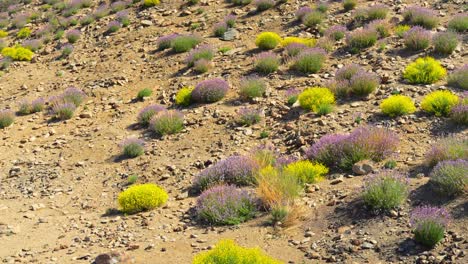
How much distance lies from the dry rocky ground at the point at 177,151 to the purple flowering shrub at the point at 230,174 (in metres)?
0.46

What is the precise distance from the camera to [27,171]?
12250 millimetres

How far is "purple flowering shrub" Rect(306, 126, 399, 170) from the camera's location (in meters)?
9.31

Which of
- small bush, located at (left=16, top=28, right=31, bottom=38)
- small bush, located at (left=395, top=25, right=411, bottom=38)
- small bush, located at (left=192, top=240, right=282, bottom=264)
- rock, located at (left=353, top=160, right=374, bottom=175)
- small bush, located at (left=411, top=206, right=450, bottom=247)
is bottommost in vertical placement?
small bush, located at (left=16, top=28, right=31, bottom=38)

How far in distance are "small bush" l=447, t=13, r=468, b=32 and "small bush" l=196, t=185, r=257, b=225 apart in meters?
9.17

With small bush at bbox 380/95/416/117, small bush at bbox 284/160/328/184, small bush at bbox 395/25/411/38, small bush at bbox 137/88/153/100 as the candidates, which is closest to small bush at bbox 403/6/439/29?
small bush at bbox 395/25/411/38

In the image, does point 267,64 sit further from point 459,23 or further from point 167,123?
point 459,23

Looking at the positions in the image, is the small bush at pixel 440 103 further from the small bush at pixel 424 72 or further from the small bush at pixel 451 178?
the small bush at pixel 451 178

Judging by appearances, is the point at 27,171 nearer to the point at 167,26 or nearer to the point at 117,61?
the point at 117,61

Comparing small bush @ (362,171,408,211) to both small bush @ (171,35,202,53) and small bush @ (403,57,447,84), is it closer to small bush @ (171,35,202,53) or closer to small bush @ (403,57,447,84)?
small bush @ (403,57,447,84)

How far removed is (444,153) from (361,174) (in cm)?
147

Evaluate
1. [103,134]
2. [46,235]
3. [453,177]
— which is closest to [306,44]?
[103,134]

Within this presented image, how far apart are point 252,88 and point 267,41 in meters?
3.26

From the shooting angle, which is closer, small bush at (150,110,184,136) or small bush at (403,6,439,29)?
small bush at (150,110,184,136)

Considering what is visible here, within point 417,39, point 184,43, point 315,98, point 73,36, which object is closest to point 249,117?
point 315,98
